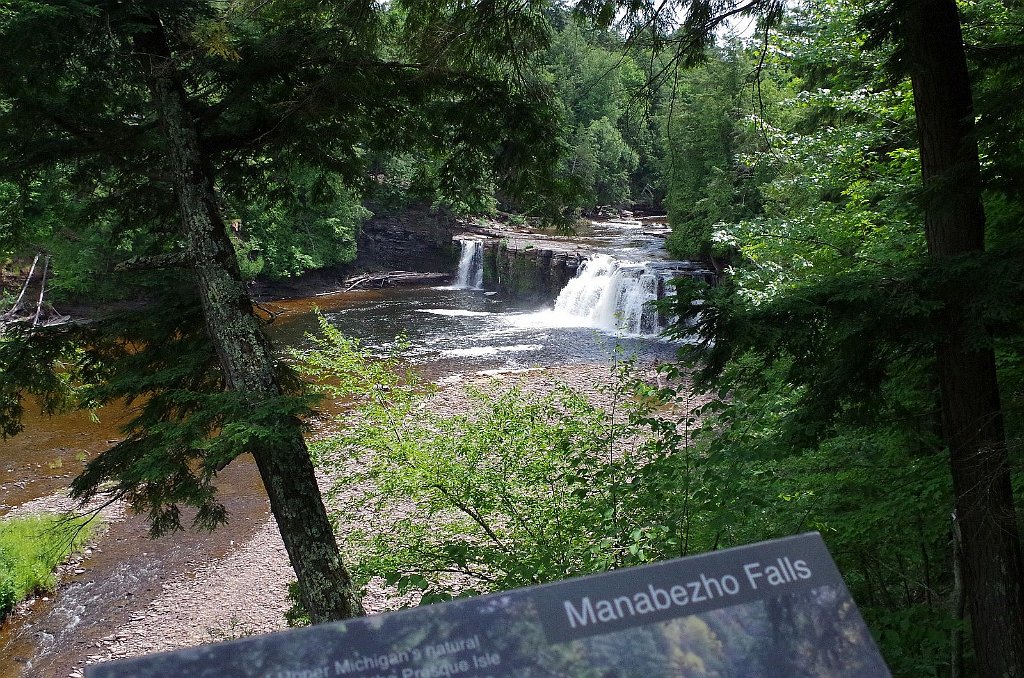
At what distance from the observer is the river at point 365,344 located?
9656mm

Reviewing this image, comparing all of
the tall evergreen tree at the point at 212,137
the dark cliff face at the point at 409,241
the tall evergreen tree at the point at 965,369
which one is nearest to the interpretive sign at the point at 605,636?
the tall evergreen tree at the point at 965,369

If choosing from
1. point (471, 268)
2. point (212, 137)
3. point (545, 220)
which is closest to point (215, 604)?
point (212, 137)

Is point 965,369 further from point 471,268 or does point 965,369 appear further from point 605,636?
point 471,268

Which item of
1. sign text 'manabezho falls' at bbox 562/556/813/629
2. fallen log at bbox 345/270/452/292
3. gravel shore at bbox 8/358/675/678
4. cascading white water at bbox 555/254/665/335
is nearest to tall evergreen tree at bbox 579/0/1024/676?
sign text 'manabezho falls' at bbox 562/556/813/629

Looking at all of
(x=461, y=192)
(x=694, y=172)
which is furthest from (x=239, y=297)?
(x=694, y=172)

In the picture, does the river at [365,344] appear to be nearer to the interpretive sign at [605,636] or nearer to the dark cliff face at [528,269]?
the dark cliff face at [528,269]

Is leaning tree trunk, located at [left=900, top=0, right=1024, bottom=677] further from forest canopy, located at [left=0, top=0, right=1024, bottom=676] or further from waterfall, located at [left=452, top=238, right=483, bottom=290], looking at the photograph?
waterfall, located at [left=452, top=238, right=483, bottom=290]

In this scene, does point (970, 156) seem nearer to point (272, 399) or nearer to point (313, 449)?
point (272, 399)

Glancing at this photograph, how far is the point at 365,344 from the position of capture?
72.6 feet

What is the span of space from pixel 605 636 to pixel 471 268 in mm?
33167

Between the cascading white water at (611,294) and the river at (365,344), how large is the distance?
0.15 ft

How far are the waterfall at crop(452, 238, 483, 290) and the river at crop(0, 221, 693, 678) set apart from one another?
3.2 inches

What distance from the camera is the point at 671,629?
1877 millimetres

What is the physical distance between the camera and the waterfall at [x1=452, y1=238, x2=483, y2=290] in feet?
112
